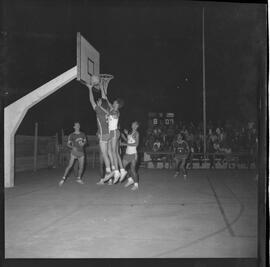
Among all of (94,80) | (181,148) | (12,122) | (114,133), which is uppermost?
(94,80)

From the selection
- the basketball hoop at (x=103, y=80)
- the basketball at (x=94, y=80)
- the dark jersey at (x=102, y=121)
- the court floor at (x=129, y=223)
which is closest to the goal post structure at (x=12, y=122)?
the court floor at (x=129, y=223)

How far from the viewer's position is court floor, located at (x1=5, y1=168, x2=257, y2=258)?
403 cm

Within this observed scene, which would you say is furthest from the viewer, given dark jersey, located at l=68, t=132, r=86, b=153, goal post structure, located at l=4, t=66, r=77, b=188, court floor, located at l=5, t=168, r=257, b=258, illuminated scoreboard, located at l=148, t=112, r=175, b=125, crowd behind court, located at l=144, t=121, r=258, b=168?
illuminated scoreboard, located at l=148, t=112, r=175, b=125

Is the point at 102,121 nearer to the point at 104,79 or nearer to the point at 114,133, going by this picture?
the point at 114,133

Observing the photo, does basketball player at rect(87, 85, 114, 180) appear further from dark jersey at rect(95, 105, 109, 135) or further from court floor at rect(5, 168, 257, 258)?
court floor at rect(5, 168, 257, 258)

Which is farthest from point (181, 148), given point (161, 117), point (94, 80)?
point (161, 117)

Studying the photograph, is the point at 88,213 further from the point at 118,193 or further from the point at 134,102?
the point at 134,102

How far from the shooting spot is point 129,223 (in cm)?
516

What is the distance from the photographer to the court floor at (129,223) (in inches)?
159

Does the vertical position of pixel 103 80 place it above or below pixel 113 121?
above

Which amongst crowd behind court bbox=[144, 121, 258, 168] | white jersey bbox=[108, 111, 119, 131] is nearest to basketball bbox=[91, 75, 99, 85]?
white jersey bbox=[108, 111, 119, 131]

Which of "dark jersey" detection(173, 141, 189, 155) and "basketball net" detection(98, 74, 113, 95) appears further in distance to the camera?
"dark jersey" detection(173, 141, 189, 155)

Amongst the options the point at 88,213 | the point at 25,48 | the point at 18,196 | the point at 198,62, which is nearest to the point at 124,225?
the point at 88,213

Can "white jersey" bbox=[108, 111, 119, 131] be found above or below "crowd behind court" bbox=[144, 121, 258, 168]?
above
